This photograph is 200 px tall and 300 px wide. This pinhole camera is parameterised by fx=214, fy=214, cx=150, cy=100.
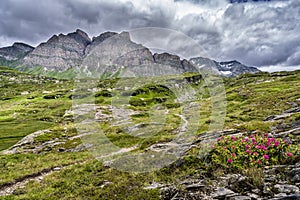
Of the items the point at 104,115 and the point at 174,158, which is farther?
the point at 104,115

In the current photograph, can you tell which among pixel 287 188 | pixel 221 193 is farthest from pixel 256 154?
pixel 221 193

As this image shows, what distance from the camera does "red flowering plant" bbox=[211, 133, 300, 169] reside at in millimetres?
14555

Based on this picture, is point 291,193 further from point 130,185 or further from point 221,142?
point 130,185

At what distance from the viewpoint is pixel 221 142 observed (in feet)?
63.6

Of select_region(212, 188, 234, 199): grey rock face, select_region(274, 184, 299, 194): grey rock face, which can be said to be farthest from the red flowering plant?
select_region(274, 184, 299, 194): grey rock face

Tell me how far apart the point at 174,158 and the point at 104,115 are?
86067 millimetres

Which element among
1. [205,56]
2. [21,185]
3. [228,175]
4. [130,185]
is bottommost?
[21,185]

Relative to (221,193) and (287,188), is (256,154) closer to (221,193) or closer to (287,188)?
(287,188)

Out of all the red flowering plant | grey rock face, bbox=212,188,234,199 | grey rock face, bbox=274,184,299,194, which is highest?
the red flowering plant

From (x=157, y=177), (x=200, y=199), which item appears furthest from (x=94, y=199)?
(x=200, y=199)

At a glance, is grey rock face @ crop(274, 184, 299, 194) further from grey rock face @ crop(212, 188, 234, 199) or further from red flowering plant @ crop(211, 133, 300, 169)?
red flowering plant @ crop(211, 133, 300, 169)

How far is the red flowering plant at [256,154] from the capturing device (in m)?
14.6

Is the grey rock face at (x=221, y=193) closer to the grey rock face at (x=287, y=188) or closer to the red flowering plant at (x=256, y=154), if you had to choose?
the grey rock face at (x=287, y=188)

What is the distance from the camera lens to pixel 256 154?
49.5ft
